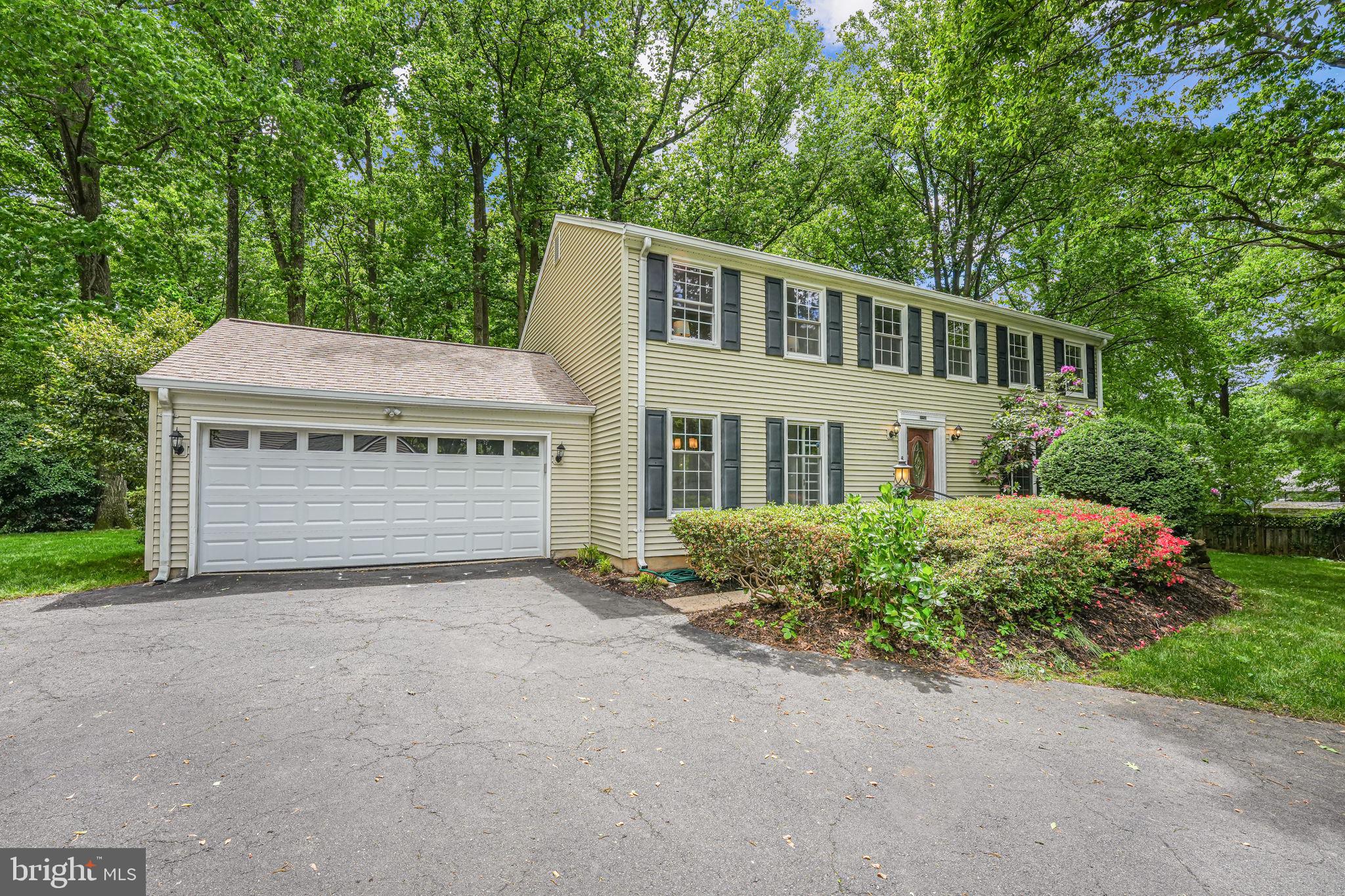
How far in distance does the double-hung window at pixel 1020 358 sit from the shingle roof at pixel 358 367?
9.59 metres

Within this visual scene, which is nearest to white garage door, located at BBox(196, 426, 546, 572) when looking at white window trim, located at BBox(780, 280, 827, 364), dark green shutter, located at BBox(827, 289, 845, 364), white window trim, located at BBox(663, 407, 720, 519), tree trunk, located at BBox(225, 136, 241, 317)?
white window trim, located at BBox(663, 407, 720, 519)

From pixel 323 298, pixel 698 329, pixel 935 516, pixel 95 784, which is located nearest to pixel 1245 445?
pixel 935 516

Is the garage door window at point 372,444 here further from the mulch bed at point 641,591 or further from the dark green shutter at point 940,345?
the dark green shutter at point 940,345

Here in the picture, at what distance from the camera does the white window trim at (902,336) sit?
10.5m

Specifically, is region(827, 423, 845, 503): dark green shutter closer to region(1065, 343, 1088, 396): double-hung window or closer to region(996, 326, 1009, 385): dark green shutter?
region(996, 326, 1009, 385): dark green shutter

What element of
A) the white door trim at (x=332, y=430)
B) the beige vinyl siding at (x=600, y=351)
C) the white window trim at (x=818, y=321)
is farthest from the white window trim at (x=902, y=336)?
the white door trim at (x=332, y=430)

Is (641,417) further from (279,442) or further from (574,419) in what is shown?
(279,442)

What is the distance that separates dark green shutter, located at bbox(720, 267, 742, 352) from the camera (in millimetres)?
8961

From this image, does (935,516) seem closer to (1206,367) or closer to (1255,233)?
(1255,233)

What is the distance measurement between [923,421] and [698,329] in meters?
5.23

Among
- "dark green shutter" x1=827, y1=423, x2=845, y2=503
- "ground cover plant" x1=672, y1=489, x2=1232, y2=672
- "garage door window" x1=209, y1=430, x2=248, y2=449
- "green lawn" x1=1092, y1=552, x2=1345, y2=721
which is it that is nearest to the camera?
"green lawn" x1=1092, y1=552, x2=1345, y2=721

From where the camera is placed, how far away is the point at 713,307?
893 centimetres

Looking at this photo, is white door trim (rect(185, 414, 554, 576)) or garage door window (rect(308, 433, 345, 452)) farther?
garage door window (rect(308, 433, 345, 452))

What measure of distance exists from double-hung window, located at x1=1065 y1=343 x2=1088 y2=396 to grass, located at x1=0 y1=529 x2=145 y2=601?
17887 millimetres
